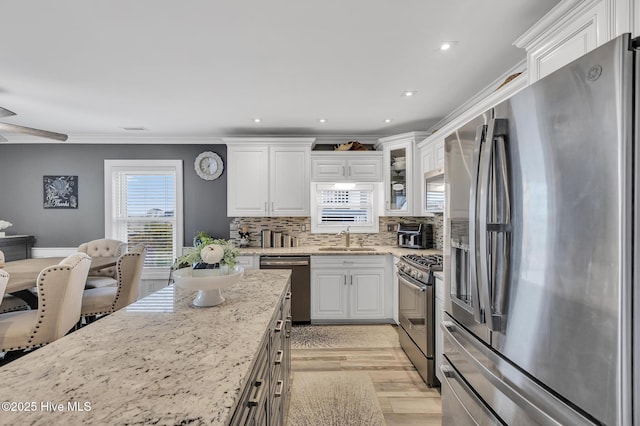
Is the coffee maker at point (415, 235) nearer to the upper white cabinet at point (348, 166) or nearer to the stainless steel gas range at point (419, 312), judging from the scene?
the upper white cabinet at point (348, 166)

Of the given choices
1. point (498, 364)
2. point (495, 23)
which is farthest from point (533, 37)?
point (498, 364)

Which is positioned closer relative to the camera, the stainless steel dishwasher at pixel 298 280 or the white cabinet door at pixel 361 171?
the stainless steel dishwasher at pixel 298 280

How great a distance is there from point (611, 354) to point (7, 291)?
3.53 meters

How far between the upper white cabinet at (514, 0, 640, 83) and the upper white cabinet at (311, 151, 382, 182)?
8.87 feet

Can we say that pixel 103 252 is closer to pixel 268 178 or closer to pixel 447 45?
pixel 268 178

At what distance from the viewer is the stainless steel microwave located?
3186 mm

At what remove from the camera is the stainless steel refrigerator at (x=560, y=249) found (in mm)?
775

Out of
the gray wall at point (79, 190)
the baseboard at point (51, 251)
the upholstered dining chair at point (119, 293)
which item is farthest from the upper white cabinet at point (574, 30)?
the baseboard at point (51, 251)

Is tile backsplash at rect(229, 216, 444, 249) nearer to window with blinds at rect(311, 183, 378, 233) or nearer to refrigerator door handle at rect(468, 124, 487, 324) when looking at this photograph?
window with blinds at rect(311, 183, 378, 233)

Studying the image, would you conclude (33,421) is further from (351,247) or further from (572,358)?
(351,247)

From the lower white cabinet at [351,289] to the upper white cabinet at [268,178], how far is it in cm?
85

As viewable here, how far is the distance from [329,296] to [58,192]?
4182mm

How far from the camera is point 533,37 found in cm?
150

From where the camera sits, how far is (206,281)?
1.47 metres
